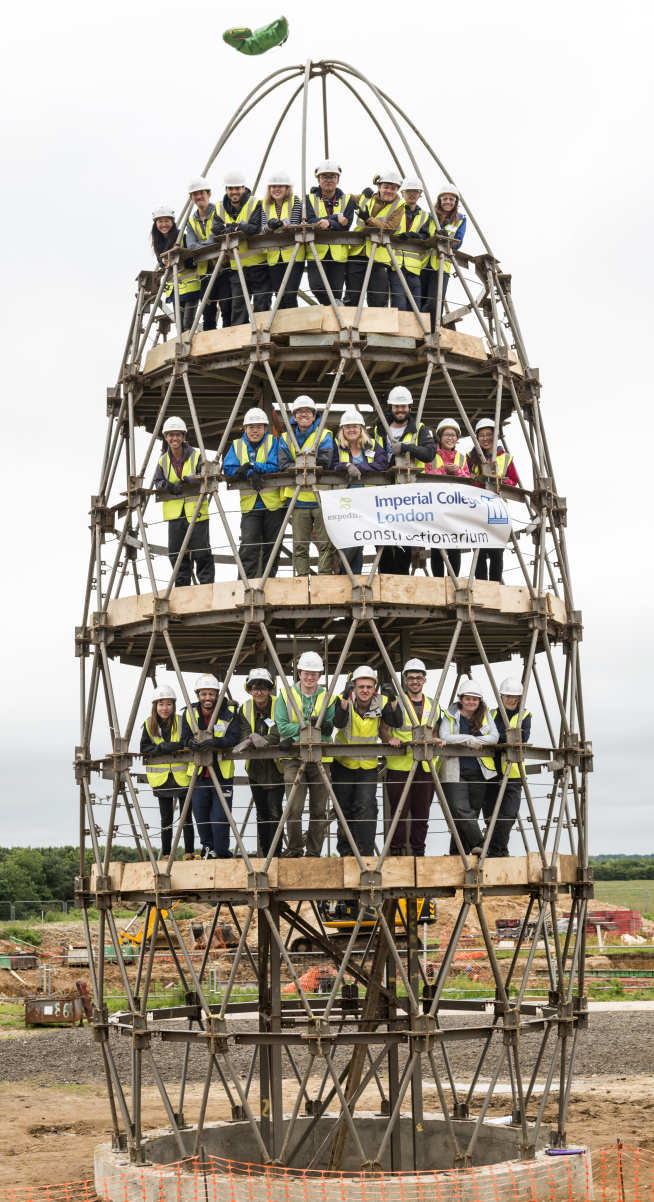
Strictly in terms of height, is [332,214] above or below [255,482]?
above

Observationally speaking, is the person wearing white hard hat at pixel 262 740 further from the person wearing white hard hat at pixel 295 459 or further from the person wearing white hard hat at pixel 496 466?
the person wearing white hard hat at pixel 496 466

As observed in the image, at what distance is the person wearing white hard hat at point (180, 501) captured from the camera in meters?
25.2

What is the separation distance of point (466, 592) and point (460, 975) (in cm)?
4377

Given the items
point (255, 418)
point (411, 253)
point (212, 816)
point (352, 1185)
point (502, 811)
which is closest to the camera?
point (352, 1185)

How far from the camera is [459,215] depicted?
27172 millimetres

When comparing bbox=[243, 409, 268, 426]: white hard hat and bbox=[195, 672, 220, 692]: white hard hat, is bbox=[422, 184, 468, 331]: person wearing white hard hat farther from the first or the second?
bbox=[195, 672, 220, 692]: white hard hat

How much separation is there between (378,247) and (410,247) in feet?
2.51

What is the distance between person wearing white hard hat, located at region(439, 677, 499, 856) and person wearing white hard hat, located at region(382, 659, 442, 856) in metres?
0.28

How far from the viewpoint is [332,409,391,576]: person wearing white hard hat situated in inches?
961

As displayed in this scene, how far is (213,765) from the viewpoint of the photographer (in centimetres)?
2358

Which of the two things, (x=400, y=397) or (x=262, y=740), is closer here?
(x=262, y=740)

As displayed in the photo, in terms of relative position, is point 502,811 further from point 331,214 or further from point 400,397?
point 331,214

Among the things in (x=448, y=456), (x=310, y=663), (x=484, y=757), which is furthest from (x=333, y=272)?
(x=484, y=757)

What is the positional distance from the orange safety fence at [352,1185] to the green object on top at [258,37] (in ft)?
67.0
